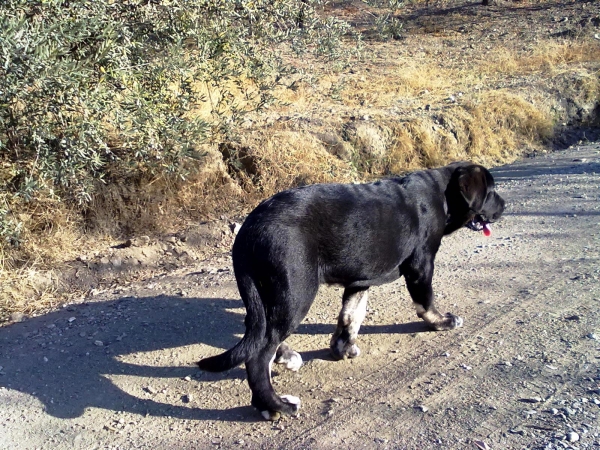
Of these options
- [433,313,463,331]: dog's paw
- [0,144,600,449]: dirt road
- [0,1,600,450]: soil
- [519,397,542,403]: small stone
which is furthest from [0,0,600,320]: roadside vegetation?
[519,397,542,403]: small stone

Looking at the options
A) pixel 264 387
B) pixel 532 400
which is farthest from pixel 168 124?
pixel 532 400

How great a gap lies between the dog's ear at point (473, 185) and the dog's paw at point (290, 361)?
1980 millimetres

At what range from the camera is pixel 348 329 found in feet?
15.6

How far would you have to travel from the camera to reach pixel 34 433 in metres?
3.99

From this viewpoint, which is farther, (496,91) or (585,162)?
(496,91)

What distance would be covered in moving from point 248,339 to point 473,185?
253 cm

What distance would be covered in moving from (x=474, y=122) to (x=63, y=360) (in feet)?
33.8

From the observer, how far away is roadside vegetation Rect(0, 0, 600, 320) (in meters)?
5.92

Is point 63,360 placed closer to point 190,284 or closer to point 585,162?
point 190,284

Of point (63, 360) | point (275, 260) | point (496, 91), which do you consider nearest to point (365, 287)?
point (275, 260)

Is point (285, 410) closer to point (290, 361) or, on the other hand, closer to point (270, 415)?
point (270, 415)

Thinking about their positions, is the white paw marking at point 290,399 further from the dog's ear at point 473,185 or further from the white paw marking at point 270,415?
the dog's ear at point 473,185

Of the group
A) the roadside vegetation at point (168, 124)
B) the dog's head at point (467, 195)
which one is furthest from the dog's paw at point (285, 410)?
the roadside vegetation at point (168, 124)

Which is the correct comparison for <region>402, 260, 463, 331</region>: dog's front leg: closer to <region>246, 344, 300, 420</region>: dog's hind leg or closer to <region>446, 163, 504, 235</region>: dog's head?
<region>446, 163, 504, 235</region>: dog's head
